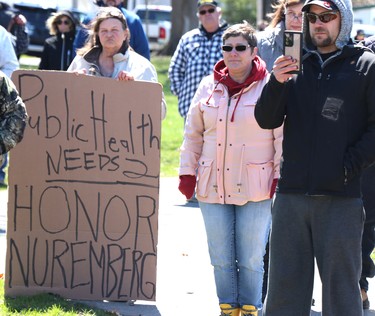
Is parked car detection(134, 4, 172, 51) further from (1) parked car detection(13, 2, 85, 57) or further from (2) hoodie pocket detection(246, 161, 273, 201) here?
(2) hoodie pocket detection(246, 161, 273, 201)

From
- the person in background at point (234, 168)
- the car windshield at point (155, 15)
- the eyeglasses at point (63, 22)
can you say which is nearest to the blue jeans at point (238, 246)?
the person in background at point (234, 168)

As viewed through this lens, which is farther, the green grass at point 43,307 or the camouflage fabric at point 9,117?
the green grass at point 43,307

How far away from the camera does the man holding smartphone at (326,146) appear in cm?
504

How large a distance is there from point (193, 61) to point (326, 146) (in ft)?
20.1

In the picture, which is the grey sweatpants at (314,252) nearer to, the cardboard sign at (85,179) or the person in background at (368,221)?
the person in background at (368,221)

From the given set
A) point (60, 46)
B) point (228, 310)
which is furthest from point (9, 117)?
point (60, 46)

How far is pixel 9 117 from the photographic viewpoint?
5980mm

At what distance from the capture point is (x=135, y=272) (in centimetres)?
687

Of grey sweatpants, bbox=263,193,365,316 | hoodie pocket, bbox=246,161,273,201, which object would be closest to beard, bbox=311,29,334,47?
grey sweatpants, bbox=263,193,365,316

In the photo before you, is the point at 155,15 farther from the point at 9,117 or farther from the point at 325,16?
the point at 325,16

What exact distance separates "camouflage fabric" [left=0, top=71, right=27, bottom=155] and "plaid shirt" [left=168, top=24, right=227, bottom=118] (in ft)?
16.8

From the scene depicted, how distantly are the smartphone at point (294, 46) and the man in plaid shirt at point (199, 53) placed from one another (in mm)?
5881

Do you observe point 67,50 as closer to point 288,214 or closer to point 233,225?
point 233,225

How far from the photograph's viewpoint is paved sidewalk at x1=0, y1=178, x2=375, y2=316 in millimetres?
6832
